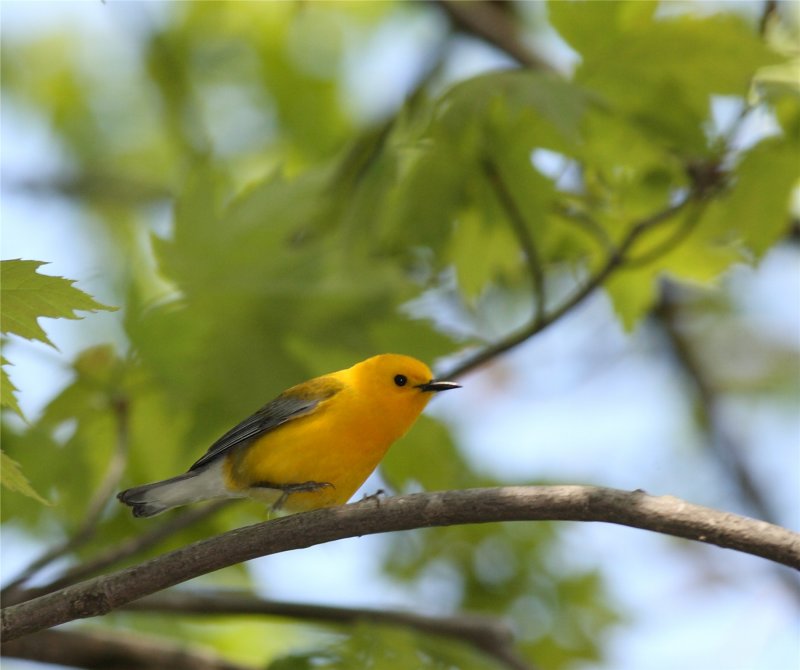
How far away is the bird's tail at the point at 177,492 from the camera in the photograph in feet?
12.6

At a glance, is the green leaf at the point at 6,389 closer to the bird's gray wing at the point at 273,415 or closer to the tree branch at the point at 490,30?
the bird's gray wing at the point at 273,415

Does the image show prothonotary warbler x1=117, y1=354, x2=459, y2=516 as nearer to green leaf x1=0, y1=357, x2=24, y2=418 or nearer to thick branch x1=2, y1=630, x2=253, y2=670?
thick branch x1=2, y1=630, x2=253, y2=670

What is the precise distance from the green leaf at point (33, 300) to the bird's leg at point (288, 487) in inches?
58.1

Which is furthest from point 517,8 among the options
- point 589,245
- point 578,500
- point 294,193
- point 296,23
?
point 578,500

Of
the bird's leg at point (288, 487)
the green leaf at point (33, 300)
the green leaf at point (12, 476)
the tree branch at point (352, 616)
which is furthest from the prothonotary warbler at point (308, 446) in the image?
the green leaf at point (33, 300)

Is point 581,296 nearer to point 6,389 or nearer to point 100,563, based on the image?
point 100,563

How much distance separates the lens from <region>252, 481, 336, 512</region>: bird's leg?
12.5 ft

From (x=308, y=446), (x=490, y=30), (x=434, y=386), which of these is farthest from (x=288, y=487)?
(x=490, y=30)

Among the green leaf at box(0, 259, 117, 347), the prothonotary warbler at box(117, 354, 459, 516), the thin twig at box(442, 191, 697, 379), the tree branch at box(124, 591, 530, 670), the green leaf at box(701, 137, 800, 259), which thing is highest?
the green leaf at box(701, 137, 800, 259)

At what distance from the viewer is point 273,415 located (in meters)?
4.02

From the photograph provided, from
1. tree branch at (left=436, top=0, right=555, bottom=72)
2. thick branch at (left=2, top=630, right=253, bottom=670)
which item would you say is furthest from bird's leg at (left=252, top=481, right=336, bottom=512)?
tree branch at (left=436, top=0, right=555, bottom=72)

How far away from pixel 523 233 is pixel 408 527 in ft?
5.88

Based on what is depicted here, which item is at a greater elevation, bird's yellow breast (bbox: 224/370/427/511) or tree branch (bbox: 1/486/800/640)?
bird's yellow breast (bbox: 224/370/427/511)

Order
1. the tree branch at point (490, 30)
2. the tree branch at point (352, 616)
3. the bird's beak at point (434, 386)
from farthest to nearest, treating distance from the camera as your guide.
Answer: the tree branch at point (490, 30) → the tree branch at point (352, 616) → the bird's beak at point (434, 386)
